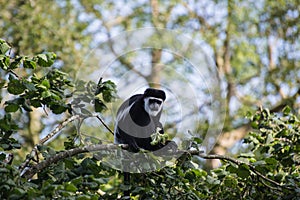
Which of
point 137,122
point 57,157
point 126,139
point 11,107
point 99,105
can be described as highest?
point 137,122

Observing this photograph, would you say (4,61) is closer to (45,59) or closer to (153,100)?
(45,59)

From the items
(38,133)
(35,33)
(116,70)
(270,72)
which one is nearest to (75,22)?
(35,33)

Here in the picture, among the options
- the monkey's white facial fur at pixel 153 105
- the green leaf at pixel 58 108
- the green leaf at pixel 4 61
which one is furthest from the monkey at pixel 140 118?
the green leaf at pixel 4 61

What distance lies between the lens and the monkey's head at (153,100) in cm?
286

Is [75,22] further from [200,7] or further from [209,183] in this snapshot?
[209,183]

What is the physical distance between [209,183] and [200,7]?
23.1ft

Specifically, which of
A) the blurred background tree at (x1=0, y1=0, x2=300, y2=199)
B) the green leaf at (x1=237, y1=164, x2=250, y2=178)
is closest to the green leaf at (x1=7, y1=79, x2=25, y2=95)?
the blurred background tree at (x1=0, y1=0, x2=300, y2=199)

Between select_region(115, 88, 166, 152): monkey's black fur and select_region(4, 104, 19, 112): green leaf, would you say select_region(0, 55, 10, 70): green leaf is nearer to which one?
select_region(4, 104, 19, 112): green leaf

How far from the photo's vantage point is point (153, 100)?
118 inches

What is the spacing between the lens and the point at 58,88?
2562mm

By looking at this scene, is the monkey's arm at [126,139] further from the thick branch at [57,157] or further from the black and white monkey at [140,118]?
the thick branch at [57,157]

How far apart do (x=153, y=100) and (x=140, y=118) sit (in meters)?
0.15

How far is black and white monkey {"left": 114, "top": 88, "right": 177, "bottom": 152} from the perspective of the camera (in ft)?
9.44

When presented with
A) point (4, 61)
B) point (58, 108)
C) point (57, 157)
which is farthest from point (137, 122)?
point (4, 61)
